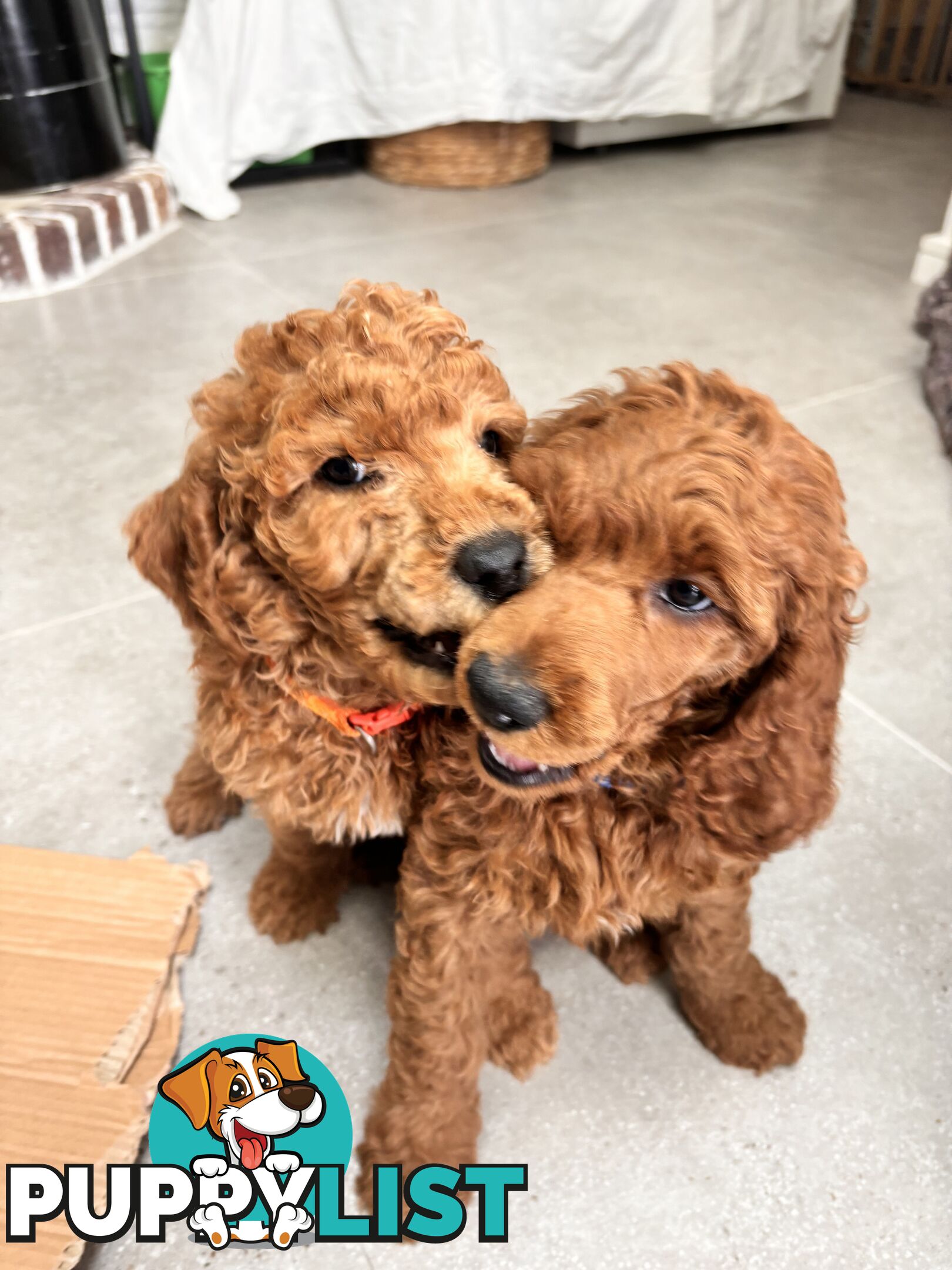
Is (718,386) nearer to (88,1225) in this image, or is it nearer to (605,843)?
(605,843)

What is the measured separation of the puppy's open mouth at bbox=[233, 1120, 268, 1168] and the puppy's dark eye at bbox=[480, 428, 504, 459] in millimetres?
848

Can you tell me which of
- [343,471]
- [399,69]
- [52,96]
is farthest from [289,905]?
[399,69]

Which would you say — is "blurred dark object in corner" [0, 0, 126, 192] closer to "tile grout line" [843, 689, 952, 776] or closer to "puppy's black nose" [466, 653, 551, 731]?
"tile grout line" [843, 689, 952, 776]

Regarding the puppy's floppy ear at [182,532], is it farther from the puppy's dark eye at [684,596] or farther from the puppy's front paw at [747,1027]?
the puppy's front paw at [747,1027]

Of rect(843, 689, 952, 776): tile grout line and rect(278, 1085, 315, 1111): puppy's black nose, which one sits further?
rect(843, 689, 952, 776): tile grout line

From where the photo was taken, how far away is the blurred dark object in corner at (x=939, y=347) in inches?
108

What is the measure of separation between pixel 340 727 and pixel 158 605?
1090 mm

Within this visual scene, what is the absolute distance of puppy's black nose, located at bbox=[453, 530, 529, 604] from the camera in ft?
3.11

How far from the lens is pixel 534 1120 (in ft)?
4.20

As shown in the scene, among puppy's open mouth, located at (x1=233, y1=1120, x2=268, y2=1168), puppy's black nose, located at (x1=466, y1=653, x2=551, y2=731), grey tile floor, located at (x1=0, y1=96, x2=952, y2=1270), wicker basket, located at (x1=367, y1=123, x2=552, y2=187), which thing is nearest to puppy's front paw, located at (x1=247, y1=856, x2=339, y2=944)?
grey tile floor, located at (x1=0, y1=96, x2=952, y2=1270)

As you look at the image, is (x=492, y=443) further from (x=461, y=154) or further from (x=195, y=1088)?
(x=461, y=154)

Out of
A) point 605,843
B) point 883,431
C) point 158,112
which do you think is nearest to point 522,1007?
point 605,843

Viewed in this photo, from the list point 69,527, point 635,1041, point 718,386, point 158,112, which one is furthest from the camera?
point 158,112

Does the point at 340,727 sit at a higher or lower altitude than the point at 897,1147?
higher
